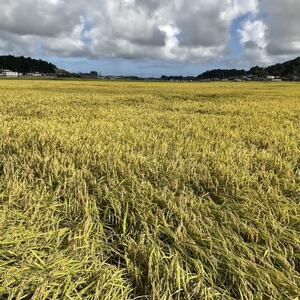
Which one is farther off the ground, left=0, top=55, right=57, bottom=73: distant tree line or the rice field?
the rice field

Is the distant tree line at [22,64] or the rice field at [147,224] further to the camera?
the distant tree line at [22,64]

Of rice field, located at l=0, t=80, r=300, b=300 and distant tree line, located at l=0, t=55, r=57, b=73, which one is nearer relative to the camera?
rice field, located at l=0, t=80, r=300, b=300

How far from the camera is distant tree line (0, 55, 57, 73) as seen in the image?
602 ft

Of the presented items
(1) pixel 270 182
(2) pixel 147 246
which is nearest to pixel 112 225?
(2) pixel 147 246

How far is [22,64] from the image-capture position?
612 feet

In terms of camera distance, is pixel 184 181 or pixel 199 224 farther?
pixel 184 181

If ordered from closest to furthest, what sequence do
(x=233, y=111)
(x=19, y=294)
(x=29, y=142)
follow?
(x=19, y=294) < (x=29, y=142) < (x=233, y=111)

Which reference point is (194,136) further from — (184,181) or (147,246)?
(147,246)

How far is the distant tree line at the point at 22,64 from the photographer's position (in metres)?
183

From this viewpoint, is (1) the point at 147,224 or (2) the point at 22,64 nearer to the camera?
(1) the point at 147,224

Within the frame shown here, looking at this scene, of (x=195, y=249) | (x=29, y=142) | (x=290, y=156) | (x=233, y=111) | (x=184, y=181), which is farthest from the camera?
(x=233, y=111)

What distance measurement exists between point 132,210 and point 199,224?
0.76 m

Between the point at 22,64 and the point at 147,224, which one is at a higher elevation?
the point at 147,224

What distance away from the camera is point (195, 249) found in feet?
11.5
